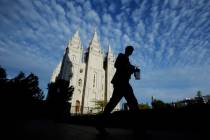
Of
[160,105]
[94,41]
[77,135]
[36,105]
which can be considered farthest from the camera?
[94,41]

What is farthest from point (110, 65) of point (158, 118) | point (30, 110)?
point (158, 118)

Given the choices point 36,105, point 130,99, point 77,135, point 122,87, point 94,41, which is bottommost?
point 77,135

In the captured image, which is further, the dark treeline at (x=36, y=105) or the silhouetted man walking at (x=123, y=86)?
the dark treeline at (x=36, y=105)

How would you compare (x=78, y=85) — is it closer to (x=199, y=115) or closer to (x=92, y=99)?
(x=92, y=99)

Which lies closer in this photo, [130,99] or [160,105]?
[130,99]

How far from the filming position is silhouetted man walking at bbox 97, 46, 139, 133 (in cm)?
306

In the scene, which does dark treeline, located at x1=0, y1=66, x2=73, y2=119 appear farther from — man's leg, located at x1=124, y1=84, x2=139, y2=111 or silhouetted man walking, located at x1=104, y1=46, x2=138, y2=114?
man's leg, located at x1=124, y1=84, x2=139, y2=111

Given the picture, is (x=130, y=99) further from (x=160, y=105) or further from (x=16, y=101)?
(x=160, y=105)

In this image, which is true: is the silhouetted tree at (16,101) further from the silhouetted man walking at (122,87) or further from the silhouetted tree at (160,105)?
the silhouetted tree at (160,105)

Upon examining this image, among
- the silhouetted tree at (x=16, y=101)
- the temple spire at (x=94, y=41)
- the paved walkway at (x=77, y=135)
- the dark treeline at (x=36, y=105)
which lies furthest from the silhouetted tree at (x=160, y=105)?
the temple spire at (x=94, y=41)

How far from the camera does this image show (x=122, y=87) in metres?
3.07

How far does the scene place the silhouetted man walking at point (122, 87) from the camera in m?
3.06

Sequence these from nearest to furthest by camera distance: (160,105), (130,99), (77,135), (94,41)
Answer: (77,135), (130,99), (160,105), (94,41)

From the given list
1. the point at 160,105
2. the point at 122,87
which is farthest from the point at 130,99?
the point at 160,105
